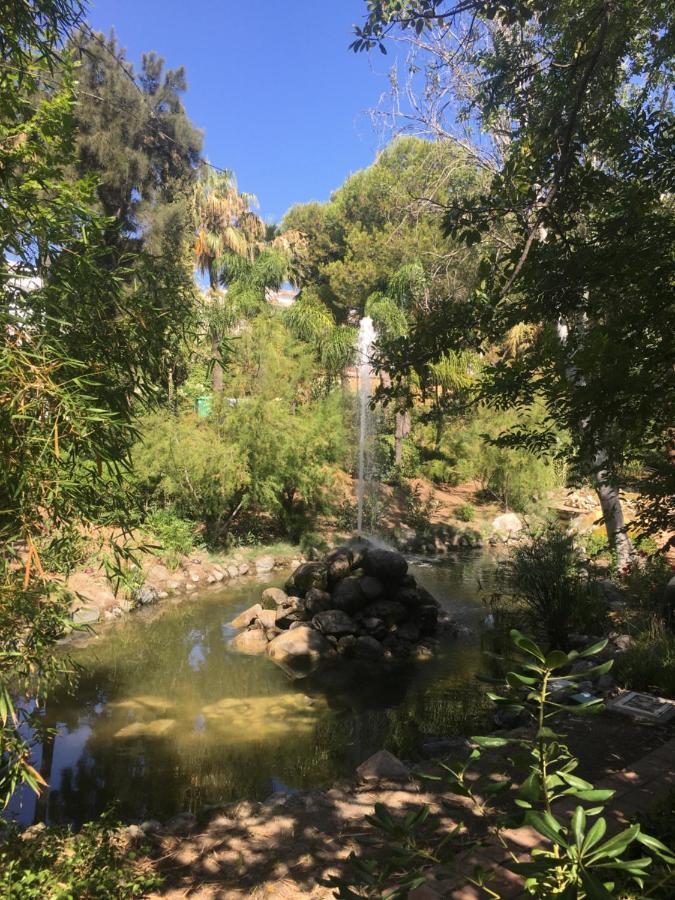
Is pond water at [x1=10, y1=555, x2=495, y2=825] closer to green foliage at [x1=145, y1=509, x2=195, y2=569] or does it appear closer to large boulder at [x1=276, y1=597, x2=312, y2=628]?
large boulder at [x1=276, y1=597, x2=312, y2=628]

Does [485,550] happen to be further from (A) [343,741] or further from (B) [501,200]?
(B) [501,200]

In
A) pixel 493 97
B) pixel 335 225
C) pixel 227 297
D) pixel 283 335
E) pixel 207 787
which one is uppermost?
pixel 335 225

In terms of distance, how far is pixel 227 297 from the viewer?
60.8 feet

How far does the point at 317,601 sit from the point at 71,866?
6830 mm

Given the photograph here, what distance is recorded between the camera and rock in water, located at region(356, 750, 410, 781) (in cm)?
468

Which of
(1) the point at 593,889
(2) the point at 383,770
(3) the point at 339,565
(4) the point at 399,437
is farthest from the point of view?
(4) the point at 399,437

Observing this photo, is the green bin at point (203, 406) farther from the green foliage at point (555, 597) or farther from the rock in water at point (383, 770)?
the rock in water at point (383, 770)

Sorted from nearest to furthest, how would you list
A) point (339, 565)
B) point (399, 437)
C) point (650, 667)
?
point (650, 667)
point (339, 565)
point (399, 437)

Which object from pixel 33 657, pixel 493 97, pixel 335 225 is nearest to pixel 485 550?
pixel 493 97

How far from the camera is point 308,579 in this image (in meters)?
10.4

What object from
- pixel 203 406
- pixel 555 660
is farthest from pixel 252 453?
pixel 555 660

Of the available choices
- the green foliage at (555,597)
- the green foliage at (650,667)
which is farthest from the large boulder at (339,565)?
the green foliage at (650,667)

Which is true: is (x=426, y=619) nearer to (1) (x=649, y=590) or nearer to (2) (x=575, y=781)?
(1) (x=649, y=590)

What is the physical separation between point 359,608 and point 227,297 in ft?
39.3
